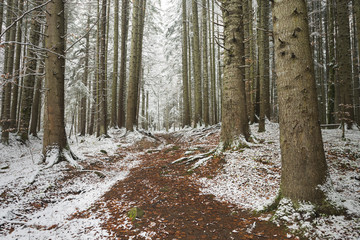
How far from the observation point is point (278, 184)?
12.7 ft

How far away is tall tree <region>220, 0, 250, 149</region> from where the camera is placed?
585cm

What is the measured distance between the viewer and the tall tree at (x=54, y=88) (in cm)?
593

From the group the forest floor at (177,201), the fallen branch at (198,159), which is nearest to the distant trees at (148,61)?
the fallen branch at (198,159)

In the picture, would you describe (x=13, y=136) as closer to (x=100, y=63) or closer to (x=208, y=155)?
(x=100, y=63)

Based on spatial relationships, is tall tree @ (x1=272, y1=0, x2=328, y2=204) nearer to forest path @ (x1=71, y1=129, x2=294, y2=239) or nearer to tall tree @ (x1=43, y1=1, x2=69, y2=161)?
forest path @ (x1=71, y1=129, x2=294, y2=239)

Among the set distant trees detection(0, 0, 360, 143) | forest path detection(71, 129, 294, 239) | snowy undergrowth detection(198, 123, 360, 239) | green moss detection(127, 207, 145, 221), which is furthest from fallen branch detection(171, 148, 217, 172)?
green moss detection(127, 207, 145, 221)

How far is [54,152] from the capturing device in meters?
5.83

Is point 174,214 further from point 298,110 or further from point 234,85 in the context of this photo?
point 234,85

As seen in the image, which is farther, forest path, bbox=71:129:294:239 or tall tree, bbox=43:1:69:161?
tall tree, bbox=43:1:69:161

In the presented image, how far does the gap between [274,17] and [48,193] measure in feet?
19.8

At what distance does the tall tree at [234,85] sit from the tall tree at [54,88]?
217 inches

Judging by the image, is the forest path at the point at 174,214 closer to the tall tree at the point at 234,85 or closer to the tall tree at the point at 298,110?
the tall tree at the point at 298,110

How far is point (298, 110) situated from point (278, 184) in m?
1.98

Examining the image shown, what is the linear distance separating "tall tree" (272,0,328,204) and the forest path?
770mm
